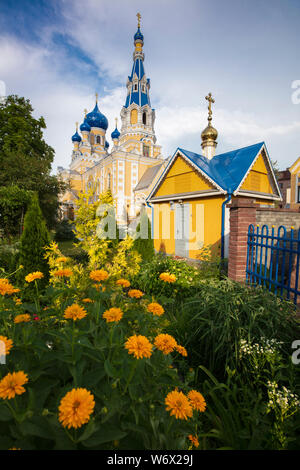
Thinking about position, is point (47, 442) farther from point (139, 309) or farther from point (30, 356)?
point (139, 309)

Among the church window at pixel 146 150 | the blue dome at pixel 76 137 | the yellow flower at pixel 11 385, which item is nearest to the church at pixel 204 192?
the yellow flower at pixel 11 385

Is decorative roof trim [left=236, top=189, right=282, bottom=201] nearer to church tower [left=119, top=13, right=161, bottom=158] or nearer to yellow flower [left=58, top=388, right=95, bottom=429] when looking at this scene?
yellow flower [left=58, top=388, right=95, bottom=429]

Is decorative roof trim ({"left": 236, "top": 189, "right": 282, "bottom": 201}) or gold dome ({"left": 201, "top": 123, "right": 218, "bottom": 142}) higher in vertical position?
gold dome ({"left": 201, "top": 123, "right": 218, "bottom": 142})

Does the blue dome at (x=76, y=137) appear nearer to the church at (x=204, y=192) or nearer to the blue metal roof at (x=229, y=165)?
the church at (x=204, y=192)

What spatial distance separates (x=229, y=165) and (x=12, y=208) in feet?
34.9

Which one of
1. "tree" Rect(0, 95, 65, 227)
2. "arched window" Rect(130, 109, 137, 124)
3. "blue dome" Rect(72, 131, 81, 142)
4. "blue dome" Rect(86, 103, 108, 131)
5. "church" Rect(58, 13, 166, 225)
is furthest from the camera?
"blue dome" Rect(72, 131, 81, 142)

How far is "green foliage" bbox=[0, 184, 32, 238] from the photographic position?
9697 millimetres

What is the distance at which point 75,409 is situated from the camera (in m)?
0.85

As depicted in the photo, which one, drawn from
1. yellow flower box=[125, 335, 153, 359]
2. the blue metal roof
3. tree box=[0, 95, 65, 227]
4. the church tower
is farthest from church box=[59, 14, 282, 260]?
the church tower

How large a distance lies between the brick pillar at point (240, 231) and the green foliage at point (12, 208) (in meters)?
9.65

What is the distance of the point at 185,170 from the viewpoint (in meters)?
9.73

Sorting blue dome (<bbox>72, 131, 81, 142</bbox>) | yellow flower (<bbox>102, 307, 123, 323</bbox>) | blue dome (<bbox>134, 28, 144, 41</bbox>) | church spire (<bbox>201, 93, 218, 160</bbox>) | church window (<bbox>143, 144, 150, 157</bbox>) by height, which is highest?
blue dome (<bbox>134, 28, 144, 41</bbox>)

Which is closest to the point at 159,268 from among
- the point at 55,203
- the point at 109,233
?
the point at 109,233

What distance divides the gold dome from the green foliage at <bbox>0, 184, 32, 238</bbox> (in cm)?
994
